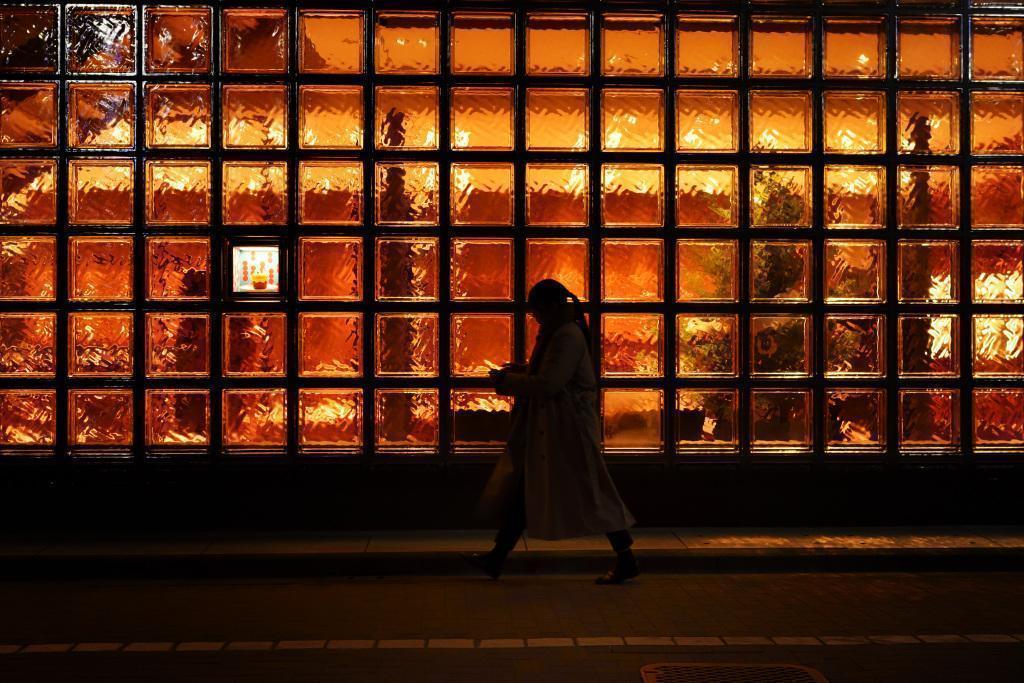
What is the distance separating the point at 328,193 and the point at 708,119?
317 centimetres

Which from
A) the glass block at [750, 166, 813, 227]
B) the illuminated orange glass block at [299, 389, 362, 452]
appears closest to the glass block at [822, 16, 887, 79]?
the glass block at [750, 166, 813, 227]

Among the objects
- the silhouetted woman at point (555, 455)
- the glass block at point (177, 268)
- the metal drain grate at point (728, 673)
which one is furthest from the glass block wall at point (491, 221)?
the metal drain grate at point (728, 673)

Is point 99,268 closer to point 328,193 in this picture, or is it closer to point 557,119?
point 328,193

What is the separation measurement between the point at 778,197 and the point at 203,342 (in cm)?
485

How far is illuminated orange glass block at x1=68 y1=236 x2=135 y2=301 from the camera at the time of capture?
1021cm

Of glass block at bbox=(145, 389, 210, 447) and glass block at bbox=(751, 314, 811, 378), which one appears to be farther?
glass block at bbox=(751, 314, 811, 378)

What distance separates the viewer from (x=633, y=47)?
1038 centimetres

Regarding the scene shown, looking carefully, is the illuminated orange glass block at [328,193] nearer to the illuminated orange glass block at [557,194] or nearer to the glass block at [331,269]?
the glass block at [331,269]

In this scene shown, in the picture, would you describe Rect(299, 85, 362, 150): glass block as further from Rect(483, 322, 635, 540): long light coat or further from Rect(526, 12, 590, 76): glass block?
Rect(483, 322, 635, 540): long light coat

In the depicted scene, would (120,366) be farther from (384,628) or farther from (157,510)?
(384,628)

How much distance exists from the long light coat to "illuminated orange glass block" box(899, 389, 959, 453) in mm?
3221

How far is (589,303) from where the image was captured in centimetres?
1034

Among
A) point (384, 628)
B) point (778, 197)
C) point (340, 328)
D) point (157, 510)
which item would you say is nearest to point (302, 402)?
point (340, 328)

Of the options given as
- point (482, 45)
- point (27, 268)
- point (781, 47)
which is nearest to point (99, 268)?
point (27, 268)
